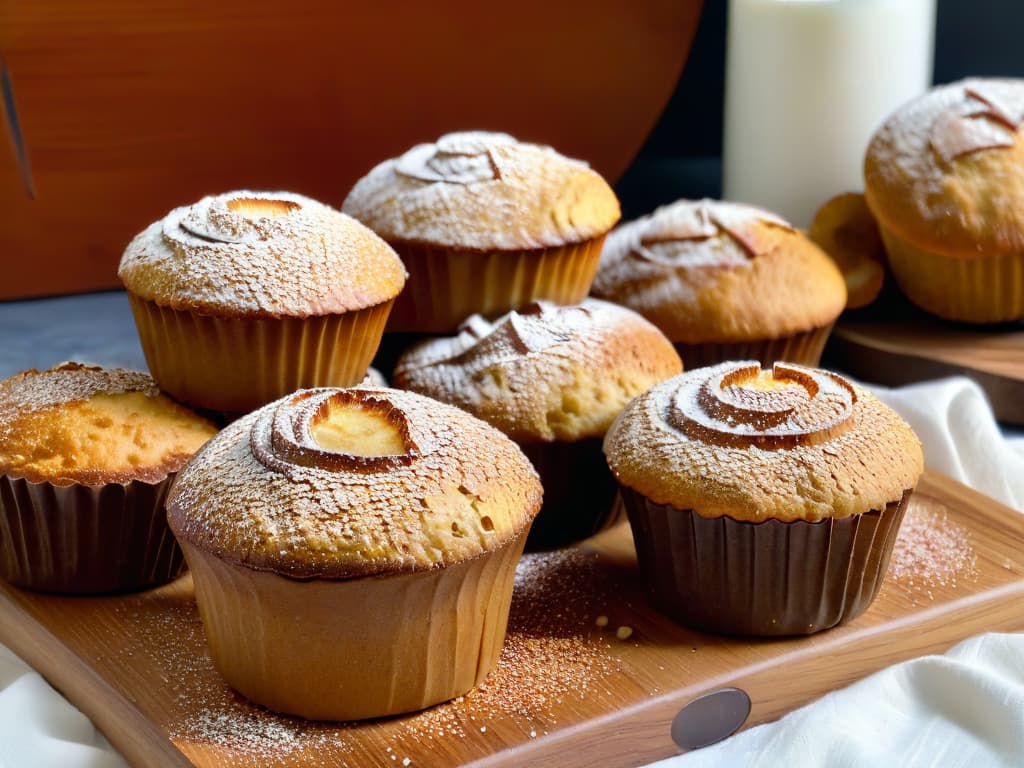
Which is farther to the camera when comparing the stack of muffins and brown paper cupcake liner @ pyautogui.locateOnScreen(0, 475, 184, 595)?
brown paper cupcake liner @ pyautogui.locateOnScreen(0, 475, 184, 595)

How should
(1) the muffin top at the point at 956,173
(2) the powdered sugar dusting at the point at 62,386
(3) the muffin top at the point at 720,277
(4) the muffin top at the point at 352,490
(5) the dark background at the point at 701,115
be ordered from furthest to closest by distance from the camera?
(5) the dark background at the point at 701,115, (1) the muffin top at the point at 956,173, (3) the muffin top at the point at 720,277, (2) the powdered sugar dusting at the point at 62,386, (4) the muffin top at the point at 352,490

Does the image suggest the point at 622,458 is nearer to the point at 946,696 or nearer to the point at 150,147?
the point at 946,696

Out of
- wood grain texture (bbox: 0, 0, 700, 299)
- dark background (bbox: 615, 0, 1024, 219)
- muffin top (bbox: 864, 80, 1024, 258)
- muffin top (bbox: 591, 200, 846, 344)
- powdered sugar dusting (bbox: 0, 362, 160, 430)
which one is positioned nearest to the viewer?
powdered sugar dusting (bbox: 0, 362, 160, 430)

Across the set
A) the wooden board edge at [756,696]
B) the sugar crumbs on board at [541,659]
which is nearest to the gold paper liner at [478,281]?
the sugar crumbs on board at [541,659]

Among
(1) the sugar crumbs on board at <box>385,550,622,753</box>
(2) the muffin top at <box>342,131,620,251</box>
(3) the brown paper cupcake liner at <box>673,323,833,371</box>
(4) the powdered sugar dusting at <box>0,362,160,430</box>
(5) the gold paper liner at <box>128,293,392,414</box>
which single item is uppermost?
(2) the muffin top at <box>342,131,620,251</box>

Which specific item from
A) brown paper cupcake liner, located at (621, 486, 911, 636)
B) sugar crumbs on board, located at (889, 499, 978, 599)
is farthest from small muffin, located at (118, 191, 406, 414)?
sugar crumbs on board, located at (889, 499, 978, 599)

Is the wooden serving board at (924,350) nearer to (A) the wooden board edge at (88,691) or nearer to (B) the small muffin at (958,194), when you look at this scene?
(B) the small muffin at (958,194)

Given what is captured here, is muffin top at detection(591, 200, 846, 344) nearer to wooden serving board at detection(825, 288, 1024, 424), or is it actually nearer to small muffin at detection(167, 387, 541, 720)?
wooden serving board at detection(825, 288, 1024, 424)
